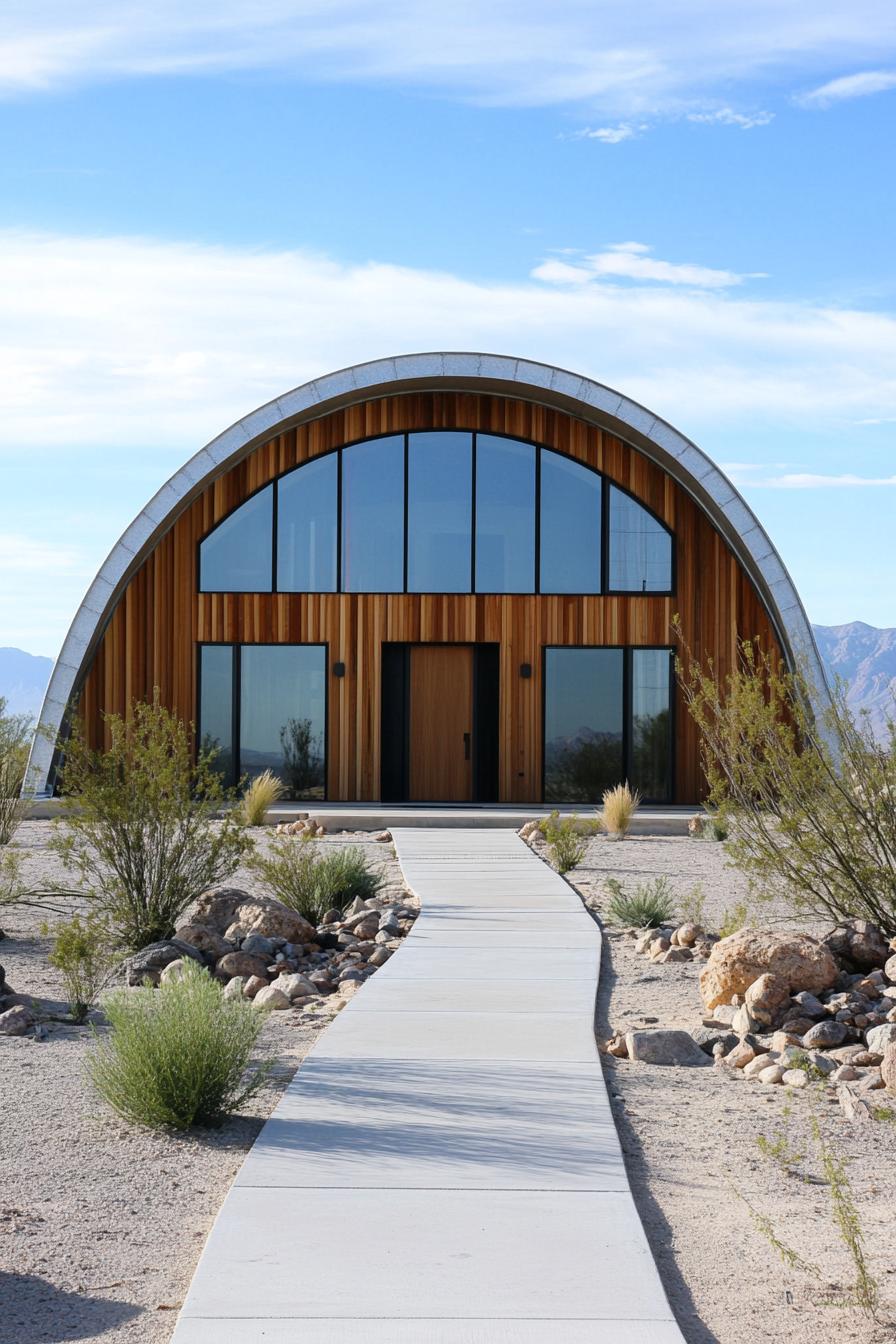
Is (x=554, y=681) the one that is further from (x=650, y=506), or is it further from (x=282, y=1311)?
(x=282, y=1311)

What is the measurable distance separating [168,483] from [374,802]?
17.5 feet

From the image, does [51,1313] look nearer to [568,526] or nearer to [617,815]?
[617,815]

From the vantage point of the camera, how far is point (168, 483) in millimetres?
19000

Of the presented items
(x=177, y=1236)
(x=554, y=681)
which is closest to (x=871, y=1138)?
(x=177, y=1236)

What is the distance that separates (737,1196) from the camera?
432 centimetres

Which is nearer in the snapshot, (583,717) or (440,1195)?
(440,1195)

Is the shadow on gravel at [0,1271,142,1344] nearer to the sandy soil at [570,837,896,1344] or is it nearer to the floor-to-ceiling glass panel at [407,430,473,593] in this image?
the sandy soil at [570,837,896,1344]

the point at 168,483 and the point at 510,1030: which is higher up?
the point at 168,483

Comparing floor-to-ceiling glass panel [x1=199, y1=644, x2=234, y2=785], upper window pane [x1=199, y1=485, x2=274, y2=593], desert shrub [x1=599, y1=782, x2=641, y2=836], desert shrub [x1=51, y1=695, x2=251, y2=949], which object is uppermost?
upper window pane [x1=199, y1=485, x2=274, y2=593]

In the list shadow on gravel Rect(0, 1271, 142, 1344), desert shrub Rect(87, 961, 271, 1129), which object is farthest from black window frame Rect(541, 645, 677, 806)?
shadow on gravel Rect(0, 1271, 142, 1344)

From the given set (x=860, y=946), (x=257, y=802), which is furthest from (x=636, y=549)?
(x=860, y=946)

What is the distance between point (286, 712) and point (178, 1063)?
15.2 metres

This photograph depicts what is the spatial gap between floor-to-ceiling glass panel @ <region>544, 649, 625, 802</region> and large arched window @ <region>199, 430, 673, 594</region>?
1038mm

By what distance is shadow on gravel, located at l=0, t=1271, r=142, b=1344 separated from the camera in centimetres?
332
